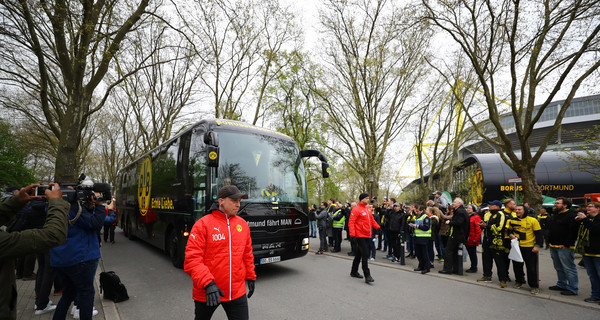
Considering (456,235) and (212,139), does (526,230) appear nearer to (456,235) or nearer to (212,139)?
(456,235)

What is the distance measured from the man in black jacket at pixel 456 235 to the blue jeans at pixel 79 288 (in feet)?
25.0

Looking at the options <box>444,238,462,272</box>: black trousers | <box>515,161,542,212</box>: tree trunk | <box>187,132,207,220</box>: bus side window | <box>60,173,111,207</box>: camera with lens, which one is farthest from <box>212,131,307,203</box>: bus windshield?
<box>515,161,542,212</box>: tree trunk

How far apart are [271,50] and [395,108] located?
8.37 m

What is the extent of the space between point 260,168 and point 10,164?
831 inches

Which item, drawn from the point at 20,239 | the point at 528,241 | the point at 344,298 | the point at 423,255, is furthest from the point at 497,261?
the point at 20,239

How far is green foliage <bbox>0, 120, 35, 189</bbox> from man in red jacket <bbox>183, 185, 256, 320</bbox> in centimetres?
2277

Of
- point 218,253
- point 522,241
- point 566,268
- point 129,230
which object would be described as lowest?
point 566,268

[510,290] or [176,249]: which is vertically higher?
[176,249]

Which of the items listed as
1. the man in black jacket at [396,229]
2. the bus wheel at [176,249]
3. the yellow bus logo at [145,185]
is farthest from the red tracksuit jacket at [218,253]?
the yellow bus logo at [145,185]

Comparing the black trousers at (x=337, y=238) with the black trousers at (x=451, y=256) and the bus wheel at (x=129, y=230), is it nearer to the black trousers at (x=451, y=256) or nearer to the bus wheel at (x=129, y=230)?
the black trousers at (x=451, y=256)

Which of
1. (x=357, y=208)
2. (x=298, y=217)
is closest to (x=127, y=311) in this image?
(x=298, y=217)

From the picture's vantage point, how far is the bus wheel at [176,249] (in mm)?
7410

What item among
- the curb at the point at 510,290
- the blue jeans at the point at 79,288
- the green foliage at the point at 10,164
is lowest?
the curb at the point at 510,290

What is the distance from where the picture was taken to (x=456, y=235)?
7715mm
